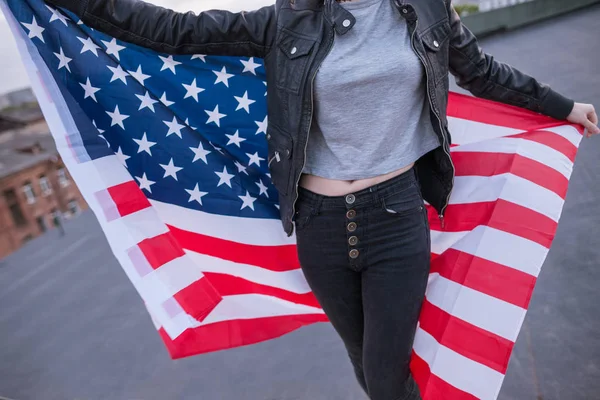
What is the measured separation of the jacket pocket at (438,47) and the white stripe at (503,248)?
54 cm

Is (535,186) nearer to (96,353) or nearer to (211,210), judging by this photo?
(211,210)

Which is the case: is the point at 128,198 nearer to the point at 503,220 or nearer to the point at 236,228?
the point at 236,228

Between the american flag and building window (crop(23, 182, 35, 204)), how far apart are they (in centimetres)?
3533

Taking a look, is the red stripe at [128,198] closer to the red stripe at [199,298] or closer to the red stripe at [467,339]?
the red stripe at [199,298]

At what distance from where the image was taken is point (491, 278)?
1.63m

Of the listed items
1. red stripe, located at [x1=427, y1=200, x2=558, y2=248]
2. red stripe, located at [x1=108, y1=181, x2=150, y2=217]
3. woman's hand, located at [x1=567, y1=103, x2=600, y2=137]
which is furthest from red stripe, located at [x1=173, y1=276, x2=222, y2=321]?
woman's hand, located at [x1=567, y1=103, x2=600, y2=137]

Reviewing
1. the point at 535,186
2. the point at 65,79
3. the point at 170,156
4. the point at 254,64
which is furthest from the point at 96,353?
the point at 535,186

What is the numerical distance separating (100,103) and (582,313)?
2.15 metres

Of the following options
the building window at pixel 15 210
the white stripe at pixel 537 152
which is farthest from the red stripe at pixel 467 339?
the building window at pixel 15 210

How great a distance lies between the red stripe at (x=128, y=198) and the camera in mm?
1795

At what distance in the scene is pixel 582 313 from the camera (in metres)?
2.31

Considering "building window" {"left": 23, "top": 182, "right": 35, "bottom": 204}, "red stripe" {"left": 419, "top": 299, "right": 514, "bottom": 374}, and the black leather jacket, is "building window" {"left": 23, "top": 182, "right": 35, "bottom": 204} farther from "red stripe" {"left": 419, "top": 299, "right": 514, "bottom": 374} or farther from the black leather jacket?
"red stripe" {"left": 419, "top": 299, "right": 514, "bottom": 374}

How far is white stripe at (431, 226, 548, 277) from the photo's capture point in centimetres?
161

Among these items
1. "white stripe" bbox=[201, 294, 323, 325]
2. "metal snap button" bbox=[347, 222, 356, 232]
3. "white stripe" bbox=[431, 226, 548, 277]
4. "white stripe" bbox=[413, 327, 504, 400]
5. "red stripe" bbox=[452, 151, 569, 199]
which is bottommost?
"white stripe" bbox=[201, 294, 323, 325]
